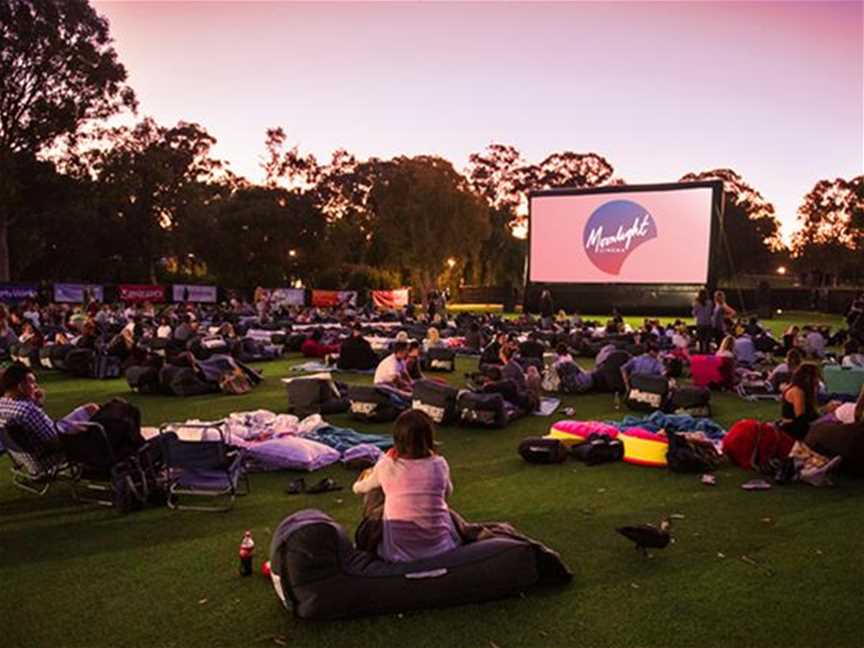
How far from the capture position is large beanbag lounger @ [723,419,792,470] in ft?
24.4

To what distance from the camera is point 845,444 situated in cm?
707

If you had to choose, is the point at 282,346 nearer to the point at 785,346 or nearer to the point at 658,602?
the point at 785,346

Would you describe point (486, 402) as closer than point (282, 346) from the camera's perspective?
Yes

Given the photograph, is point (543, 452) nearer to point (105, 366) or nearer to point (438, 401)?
point (438, 401)

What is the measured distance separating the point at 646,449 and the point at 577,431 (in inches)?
37.8

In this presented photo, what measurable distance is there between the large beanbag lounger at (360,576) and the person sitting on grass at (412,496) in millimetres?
86

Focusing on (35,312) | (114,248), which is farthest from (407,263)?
(35,312)

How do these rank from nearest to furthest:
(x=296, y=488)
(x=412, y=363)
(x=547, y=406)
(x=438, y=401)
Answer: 1. (x=296, y=488)
2. (x=438, y=401)
3. (x=547, y=406)
4. (x=412, y=363)

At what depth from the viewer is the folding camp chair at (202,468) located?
20.4 feet

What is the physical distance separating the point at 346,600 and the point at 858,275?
7116 cm

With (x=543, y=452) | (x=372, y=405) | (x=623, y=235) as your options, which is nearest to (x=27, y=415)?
(x=372, y=405)

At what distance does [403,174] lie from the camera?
47938 millimetres

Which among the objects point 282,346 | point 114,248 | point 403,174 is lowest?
point 282,346

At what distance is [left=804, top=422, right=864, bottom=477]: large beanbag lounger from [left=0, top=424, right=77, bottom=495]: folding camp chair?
696 cm
